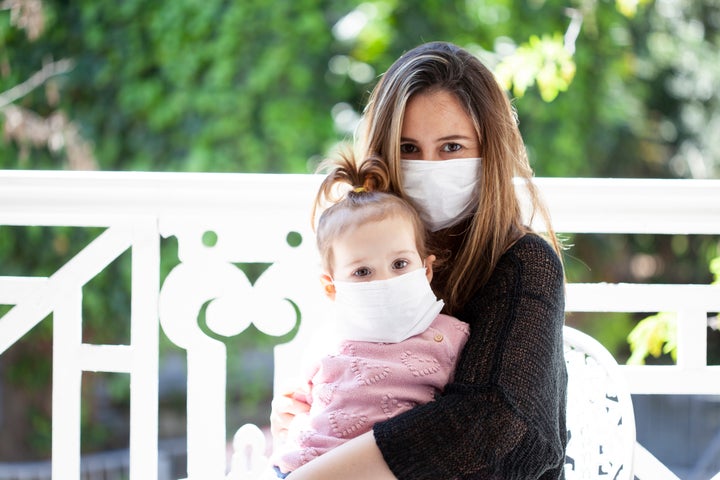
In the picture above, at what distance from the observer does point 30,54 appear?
21.1 feet

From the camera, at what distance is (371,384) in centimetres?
145

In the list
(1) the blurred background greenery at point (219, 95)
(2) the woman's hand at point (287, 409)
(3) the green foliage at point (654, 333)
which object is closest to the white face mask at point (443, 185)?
(2) the woman's hand at point (287, 409)

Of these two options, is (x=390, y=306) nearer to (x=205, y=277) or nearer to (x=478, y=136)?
(x=478, y=136)

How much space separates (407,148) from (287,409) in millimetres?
560

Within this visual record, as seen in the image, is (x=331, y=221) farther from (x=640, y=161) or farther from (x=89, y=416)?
(x=640, y=161)

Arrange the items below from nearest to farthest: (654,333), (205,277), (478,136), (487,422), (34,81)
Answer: (487,422)
(478,136)
(205,277)
(654,333)
(34,81)

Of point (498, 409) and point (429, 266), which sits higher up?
point (429, 266)

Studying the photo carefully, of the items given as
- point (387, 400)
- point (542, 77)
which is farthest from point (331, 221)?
point (542, 77)

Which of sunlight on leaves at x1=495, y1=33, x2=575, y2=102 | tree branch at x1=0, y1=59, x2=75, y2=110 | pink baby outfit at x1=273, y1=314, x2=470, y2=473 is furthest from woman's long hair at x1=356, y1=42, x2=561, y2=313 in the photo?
tree branch at x1=0, y1=59, x2=75, y2=110

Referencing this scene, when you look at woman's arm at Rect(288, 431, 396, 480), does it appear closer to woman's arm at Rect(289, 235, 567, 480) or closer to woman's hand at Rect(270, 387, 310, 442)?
woman's arm at Rect(289, 235, 567, 480)

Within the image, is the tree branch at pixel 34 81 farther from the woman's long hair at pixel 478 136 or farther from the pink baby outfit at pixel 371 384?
the pink baby outfit at pixel 371 384

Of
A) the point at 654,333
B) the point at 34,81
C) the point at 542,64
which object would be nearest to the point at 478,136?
the point at 654,333

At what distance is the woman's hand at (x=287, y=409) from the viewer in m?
1.62

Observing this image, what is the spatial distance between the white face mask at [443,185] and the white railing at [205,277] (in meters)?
0.31
